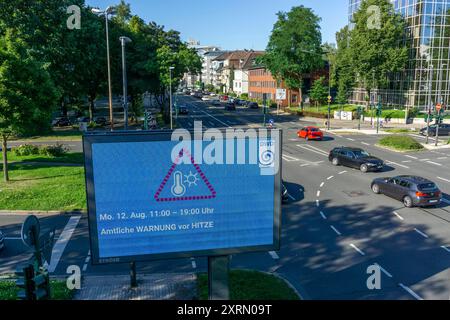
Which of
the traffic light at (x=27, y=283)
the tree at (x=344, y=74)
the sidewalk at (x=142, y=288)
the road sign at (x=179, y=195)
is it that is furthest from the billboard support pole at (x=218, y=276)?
the tree at (x=344, y=74)

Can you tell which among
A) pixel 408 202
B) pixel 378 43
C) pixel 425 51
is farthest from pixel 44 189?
pixel 425 51

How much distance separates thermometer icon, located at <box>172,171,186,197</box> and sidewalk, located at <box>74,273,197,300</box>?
4.04 meters

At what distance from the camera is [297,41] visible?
7688cm

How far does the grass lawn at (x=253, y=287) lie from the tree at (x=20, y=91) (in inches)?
665

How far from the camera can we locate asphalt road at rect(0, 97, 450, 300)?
14109 mm

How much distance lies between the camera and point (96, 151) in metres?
10.6

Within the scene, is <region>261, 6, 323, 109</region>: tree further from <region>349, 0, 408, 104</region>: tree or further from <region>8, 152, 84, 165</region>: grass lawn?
<region>8, 152, 84, 165</region>: grass lawn

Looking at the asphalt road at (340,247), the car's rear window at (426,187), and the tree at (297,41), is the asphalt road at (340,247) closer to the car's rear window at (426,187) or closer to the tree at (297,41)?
the car's rear window at (426,187)

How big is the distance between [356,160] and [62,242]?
21157 mm

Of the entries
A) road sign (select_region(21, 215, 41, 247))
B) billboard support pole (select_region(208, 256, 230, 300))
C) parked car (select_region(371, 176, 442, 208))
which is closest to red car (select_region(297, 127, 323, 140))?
parked car (select_region(371, 176, 442, 208))

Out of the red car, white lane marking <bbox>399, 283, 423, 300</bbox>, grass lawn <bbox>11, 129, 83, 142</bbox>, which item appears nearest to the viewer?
white lane marking <bbox>399, 283, 423, 300</bbox>

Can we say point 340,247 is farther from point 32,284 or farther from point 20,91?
point 20,91
